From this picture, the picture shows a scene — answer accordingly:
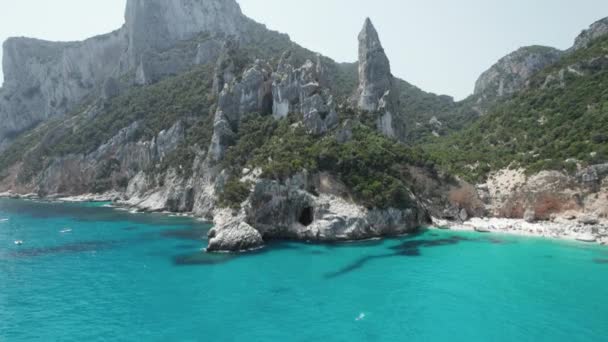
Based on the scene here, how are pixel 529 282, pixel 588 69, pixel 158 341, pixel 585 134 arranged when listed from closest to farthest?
pixel 158 341
pixel 529 282
pixel 585 134
pixel 588 69

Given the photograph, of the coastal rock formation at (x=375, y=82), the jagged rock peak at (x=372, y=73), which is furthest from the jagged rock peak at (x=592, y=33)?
the coastal rock formation at (x=375, y=82)

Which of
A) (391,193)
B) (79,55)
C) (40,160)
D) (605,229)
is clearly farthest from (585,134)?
(79,55)

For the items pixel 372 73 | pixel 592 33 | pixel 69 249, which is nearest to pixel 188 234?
pixel 69 249

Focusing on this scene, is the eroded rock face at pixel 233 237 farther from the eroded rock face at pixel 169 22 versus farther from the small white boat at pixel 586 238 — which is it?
the eroded rock face at pixel 169 22

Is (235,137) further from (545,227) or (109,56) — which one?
(109,56)

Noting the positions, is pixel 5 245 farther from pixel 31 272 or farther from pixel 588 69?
pixel 588 69

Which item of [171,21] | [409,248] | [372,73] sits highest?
[171,21]
